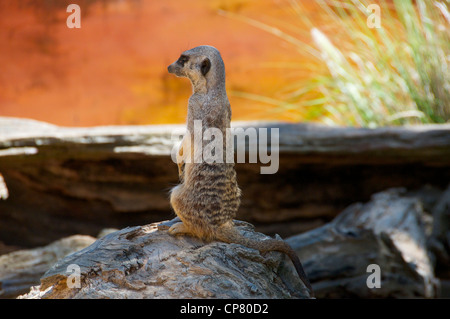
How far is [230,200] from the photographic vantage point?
2123mm

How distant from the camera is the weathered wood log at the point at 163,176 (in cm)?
364

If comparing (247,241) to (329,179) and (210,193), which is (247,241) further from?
(329,179)

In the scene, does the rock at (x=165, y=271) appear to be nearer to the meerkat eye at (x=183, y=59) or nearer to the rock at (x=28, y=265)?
the meerkat eye at (x=183, y=59)

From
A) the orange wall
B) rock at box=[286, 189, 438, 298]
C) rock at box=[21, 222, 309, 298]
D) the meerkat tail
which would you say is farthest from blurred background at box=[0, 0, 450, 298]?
the orange wall

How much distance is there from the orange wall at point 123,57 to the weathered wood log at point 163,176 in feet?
7.77

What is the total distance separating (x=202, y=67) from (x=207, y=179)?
52cm

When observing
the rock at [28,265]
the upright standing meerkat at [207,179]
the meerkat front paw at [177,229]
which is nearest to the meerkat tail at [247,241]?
the upright standing meerkat at [207,179]

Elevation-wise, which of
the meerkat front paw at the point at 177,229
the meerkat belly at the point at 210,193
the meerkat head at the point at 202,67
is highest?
the meerkat head at the point at 202,67

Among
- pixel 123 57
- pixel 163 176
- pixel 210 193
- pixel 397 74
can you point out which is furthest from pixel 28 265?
pixel 123 57

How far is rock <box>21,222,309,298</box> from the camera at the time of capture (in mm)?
1878

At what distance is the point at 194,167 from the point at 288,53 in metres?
5.71

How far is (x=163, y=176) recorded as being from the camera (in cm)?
392

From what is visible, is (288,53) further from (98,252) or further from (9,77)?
(98,252)

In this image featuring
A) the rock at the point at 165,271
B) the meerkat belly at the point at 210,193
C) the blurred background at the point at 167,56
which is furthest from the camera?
the blurred background at the point at 167,56
